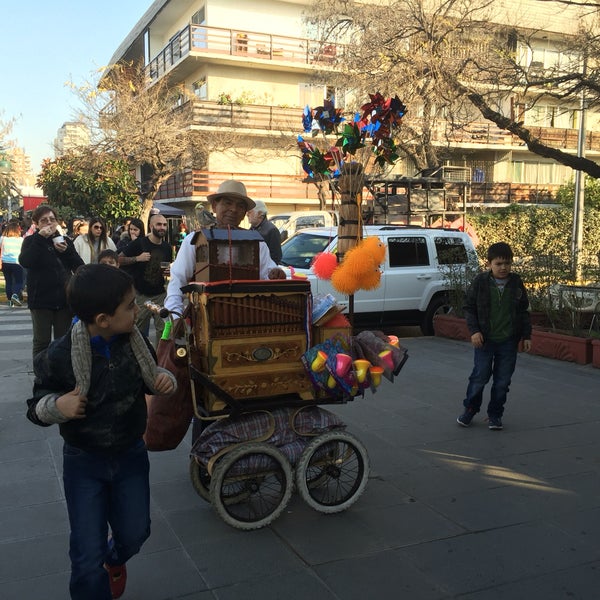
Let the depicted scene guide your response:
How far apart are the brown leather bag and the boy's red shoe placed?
748mm

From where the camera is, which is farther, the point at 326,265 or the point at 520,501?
the point at 326,265

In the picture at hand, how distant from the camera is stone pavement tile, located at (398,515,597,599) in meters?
2.98

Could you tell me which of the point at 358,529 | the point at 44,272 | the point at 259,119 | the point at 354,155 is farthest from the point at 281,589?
the point at 259,119

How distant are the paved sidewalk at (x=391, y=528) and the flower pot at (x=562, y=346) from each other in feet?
7.89

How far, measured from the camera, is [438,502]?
3.84 meters

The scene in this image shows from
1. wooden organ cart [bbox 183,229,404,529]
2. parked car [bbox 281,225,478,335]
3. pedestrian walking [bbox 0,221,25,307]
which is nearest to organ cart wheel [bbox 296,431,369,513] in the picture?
wooden organ cart [bbox 183,229,404,529]

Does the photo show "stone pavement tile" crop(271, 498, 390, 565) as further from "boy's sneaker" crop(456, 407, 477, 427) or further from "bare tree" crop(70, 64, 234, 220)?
"bare tree" crop(70, 64, 234, 220)

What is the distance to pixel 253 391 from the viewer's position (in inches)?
137

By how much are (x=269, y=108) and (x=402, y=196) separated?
13507 millimetres

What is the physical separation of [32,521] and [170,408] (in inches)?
44.4

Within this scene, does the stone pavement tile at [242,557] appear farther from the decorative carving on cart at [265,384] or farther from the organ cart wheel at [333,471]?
the decorative carving on cart at [265,384]

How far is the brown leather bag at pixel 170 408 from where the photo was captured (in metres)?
3.40

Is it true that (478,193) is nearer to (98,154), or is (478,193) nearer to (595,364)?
(98,154)

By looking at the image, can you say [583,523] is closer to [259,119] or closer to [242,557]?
[242,557]
